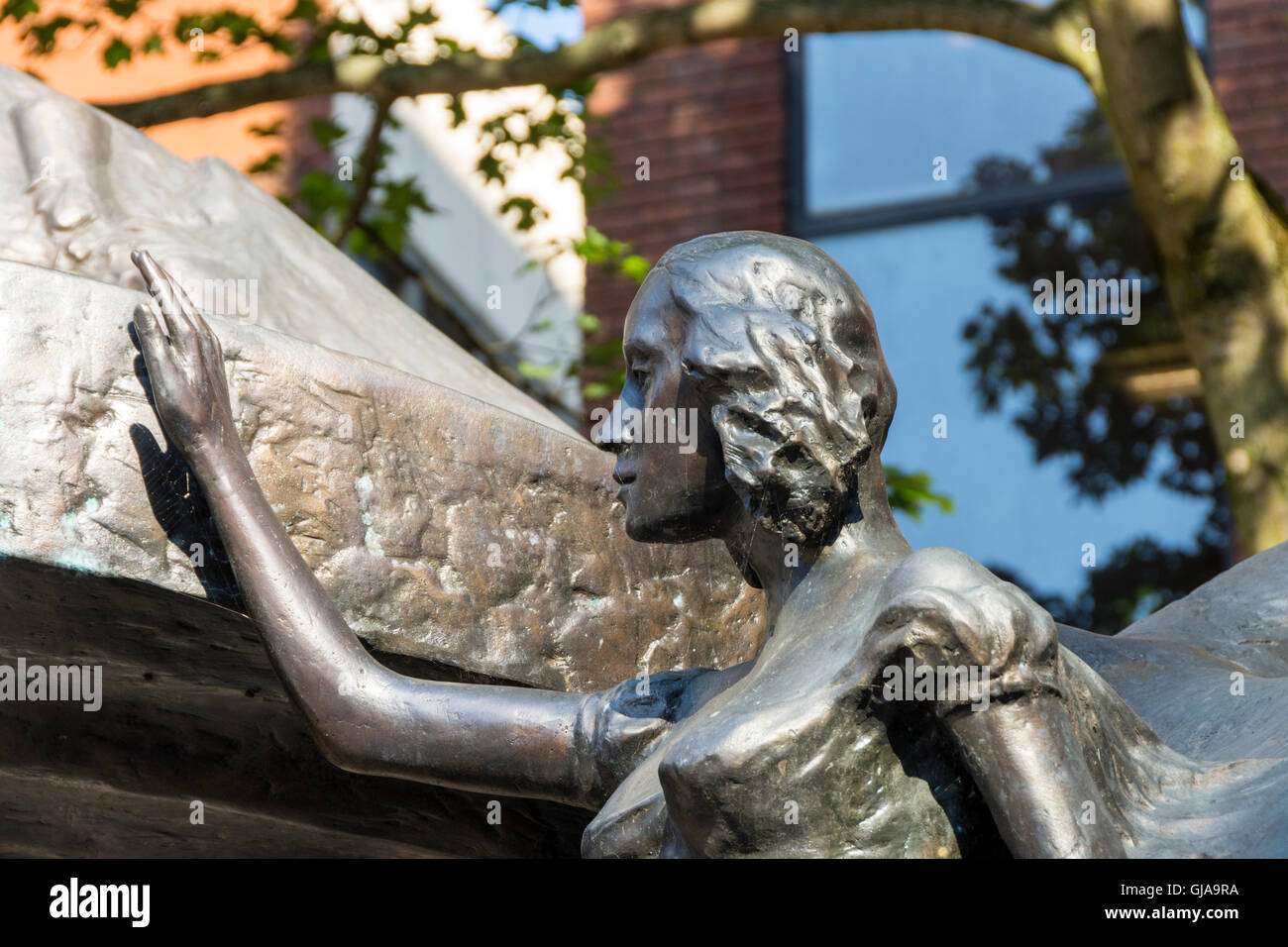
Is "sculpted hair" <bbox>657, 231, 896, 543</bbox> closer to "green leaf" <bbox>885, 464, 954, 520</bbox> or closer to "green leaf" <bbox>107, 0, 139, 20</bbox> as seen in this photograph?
"green leaf" <bbox>885, 464, 954, 520</bbox>

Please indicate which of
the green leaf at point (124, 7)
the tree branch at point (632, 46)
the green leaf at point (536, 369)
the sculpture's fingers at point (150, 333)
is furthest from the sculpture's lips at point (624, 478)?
the green leaf at point (124, 7)

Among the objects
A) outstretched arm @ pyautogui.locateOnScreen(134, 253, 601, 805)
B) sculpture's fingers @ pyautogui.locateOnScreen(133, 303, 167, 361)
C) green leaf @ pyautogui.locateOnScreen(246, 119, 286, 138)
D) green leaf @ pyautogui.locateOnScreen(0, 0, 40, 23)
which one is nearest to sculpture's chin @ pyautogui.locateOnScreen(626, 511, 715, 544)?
outstretched arm @ pyautogui.locateOnScreen(134, 253, 601, 805)

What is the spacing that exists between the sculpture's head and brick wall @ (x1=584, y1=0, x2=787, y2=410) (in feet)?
22.5

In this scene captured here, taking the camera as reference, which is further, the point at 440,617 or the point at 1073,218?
the point at 1073,218

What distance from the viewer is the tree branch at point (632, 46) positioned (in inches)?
240

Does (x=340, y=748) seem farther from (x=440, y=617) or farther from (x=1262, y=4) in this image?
(x=1262, y=4)

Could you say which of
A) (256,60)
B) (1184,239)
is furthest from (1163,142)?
(256,60)

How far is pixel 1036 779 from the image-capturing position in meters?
2.16

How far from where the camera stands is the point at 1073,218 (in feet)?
29.2

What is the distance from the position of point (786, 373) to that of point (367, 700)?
759mm

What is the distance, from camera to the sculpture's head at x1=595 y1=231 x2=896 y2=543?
2.39 metres

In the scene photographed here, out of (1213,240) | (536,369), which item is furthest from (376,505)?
(536,369)

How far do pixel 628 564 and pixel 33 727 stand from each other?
1002 millimetres

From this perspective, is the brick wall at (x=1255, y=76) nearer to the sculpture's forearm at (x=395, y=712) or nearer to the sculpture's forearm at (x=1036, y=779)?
the sculpture's forearm at (x=395, y=712)
